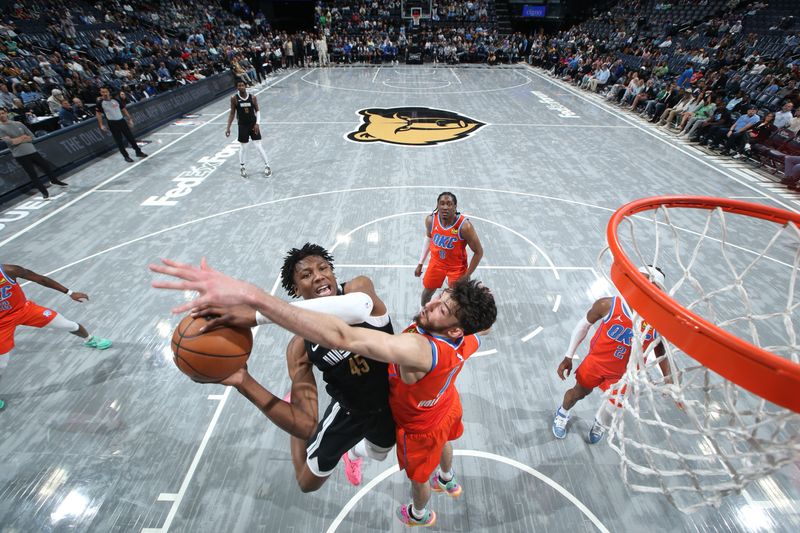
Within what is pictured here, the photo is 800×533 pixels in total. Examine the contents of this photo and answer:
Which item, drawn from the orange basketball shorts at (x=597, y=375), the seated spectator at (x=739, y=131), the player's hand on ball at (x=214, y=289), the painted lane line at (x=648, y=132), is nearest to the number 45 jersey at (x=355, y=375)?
the player's hand on ball at (x=214, y=289)

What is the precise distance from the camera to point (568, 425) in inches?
136

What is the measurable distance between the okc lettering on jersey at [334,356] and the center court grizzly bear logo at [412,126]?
28.6 feet

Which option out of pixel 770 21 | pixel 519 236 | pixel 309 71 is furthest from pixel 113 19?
Result: pixel 770 21

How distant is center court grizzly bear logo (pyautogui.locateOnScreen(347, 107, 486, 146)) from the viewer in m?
10.5

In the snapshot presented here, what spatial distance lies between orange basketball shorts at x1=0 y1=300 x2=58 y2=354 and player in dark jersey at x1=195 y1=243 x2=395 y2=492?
275 centimetres

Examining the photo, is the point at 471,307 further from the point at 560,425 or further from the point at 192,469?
the point at 192,469

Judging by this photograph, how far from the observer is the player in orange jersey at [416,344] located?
4.62 ft

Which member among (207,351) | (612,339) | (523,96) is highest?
(207,351)

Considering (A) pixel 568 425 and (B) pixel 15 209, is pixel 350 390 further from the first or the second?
(B) pixel 15 209

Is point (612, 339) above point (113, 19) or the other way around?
the other way around

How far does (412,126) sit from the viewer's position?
11.5m

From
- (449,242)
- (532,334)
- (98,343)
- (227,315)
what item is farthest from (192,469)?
(532,334)

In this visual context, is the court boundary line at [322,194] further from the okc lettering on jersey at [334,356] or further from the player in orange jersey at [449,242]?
the okc lettering on jersey at [334,356]

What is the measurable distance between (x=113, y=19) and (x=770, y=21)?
29332 millimetres
